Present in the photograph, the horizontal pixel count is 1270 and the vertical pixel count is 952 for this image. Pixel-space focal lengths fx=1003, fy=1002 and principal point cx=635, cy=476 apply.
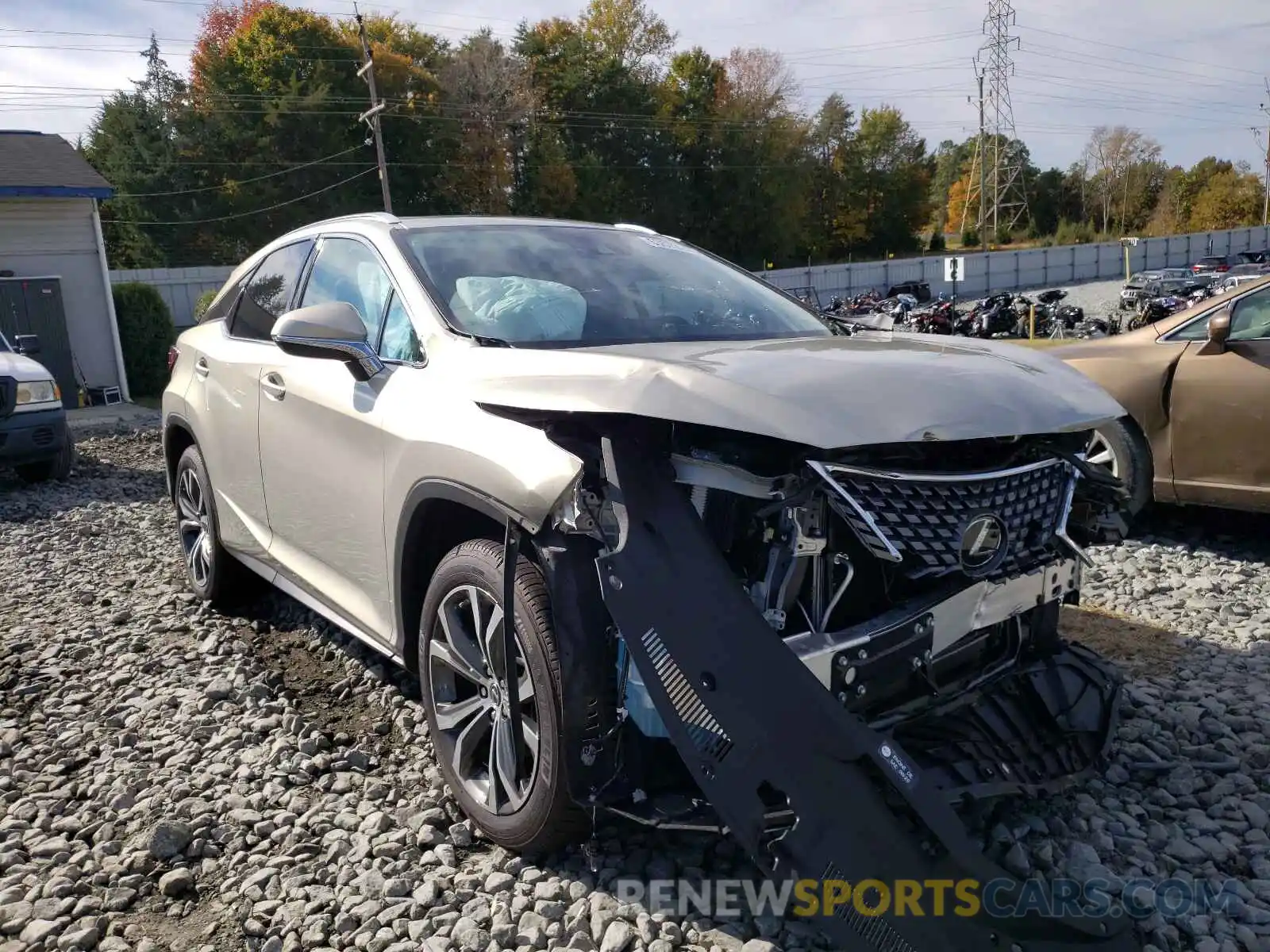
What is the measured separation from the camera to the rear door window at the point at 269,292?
4137 mm

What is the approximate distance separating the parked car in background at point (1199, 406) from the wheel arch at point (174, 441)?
4662 mm

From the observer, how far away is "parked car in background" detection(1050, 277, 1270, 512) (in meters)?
5.08

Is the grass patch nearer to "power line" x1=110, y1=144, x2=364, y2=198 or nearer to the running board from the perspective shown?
the running board

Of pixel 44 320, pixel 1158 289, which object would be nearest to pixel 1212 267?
pixel 1158 289

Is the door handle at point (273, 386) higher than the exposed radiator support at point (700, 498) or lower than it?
A: higher

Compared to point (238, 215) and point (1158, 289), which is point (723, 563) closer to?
point (1158, 289)

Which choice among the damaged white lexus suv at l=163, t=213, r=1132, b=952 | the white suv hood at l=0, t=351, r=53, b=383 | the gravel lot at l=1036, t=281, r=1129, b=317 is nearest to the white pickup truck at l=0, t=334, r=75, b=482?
the white suv hood at l=0, t=351, r=53, b=383

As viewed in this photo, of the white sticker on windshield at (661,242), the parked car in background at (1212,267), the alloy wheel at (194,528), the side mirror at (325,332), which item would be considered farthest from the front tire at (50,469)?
the parked car in background at (1212,267)

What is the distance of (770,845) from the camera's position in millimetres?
Answer: 2107

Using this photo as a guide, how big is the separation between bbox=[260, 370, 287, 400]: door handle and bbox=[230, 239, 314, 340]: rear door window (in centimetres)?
26

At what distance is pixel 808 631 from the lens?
7.84 feet

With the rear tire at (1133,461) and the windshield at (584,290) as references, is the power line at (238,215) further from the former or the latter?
the windshield at (584,290)

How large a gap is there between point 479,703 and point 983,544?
1433mm

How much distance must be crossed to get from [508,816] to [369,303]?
1809 mm
